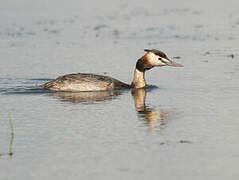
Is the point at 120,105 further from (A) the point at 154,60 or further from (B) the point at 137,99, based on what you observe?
(A) the point at 154,60

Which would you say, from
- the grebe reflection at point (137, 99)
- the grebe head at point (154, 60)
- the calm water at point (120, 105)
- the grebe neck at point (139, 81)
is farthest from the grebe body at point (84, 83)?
the grebe head at point (154, 60)

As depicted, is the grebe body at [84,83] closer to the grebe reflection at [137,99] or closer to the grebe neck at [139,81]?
the grebe reflection at [137,99]

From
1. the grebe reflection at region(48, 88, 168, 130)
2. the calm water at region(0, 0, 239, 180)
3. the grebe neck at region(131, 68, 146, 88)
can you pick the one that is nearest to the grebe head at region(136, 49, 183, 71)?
the grebe neck at region(131, 68, 146, 88)

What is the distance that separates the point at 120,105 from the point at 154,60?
2.89m

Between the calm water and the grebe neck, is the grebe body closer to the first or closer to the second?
the calm water

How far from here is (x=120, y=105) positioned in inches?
531

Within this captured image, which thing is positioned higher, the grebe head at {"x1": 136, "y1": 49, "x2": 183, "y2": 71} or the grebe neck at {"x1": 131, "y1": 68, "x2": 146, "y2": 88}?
the grebe head at {"x1": 136, "y1": 49, "x2": 183, "y2": 71}

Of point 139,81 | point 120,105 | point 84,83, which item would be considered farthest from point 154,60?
point 120,105

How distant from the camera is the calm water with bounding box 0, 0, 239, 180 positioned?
8771mm

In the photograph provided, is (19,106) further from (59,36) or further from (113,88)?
(59,36)

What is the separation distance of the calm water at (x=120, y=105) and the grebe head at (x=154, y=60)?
56 centimetres

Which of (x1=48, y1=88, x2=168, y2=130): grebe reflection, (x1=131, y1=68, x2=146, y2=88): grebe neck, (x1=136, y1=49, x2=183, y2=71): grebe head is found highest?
(x1=136, y1=49, x2=183, y2=71): grebe head

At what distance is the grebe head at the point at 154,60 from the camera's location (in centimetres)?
1592

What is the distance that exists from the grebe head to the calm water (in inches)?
22.0
